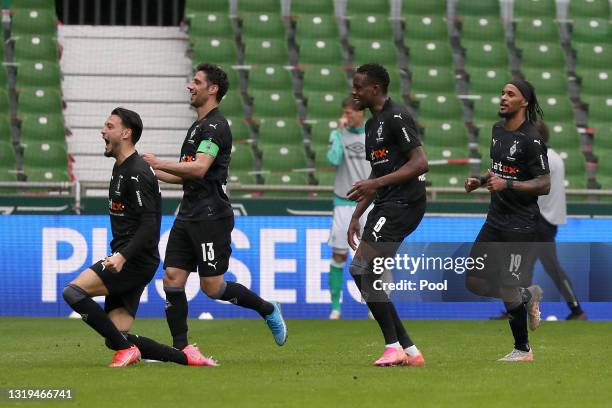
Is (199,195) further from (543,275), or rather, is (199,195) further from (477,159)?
(477,159)

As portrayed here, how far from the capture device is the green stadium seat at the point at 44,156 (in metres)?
18.3

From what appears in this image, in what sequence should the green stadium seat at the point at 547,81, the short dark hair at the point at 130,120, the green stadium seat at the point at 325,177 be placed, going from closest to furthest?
the short dark hair at the point at 130,120 → the green stadium seat at the point at 325,177 → the green stadium seat at the point at 547,81

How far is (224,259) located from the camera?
9.09m

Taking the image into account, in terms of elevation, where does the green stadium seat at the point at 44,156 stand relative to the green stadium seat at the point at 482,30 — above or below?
below

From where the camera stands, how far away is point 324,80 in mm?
20453

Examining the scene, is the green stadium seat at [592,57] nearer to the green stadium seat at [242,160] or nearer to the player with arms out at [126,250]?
the green stadium seat at [242,160]

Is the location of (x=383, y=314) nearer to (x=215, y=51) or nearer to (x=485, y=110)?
(x=485, y=110)

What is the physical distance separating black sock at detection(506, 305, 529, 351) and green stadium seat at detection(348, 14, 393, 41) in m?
12.7

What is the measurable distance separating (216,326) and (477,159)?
6.84 metres

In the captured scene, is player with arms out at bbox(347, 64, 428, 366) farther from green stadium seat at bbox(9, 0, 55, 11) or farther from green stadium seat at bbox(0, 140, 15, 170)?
green stadium seat at bbox(9, 0, 55, 11)

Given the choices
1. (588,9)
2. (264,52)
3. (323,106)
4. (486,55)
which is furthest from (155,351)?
(588,9)

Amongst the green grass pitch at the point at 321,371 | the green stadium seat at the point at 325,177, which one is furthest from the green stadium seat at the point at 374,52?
the green grass pitch at the point at 321,371

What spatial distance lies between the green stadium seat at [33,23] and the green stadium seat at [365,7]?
4866 millimetres

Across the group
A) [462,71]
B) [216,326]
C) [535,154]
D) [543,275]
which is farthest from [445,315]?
[462,71]
